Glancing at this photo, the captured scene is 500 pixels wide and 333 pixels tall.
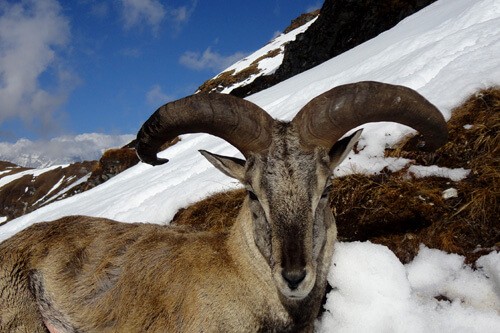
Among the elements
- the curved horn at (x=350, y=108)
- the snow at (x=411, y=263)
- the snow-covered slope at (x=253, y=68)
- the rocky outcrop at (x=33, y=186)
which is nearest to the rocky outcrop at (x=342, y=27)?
the snow at (x=411, y=263)

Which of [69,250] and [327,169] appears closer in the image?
[327,169]

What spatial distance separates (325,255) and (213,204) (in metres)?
4.40

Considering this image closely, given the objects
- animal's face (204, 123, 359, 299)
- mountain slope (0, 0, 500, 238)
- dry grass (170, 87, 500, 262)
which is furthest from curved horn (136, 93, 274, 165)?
mountain slope (0, 0, 500, 238)

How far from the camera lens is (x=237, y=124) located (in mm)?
5141

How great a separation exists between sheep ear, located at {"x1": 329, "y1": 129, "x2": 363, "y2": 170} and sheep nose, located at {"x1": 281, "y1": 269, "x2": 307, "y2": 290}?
1.57m

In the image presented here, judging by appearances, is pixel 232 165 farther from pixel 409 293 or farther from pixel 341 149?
pixel 409 293

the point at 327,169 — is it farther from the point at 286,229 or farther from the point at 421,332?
the point at 421,332

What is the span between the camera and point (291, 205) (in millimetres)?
4633

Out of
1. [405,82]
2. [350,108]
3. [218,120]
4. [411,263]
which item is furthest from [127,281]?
[405,82]

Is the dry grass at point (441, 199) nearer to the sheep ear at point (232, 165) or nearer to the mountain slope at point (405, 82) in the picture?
the mountain slope at point (405, 82)

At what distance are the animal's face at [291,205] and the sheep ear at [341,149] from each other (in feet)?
0.04

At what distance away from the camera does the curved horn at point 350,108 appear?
4.97 meters

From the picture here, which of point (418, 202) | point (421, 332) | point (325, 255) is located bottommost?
point (421, 332)

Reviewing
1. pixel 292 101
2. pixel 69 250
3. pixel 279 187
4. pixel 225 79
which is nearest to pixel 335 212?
pixel 279 187
